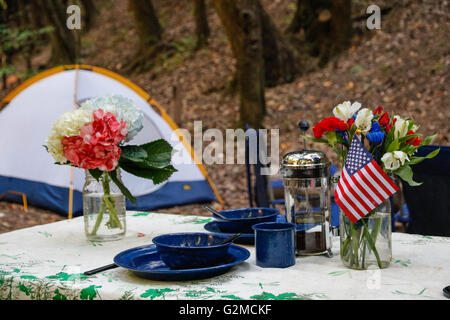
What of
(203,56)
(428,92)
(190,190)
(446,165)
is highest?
(203,56)

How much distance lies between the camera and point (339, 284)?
138cm

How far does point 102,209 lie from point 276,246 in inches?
29.9

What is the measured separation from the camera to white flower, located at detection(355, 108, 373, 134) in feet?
4.95

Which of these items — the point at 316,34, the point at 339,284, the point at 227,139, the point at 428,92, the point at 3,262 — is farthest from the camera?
the point at 316,34

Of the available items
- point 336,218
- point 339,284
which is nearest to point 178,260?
point 339,284

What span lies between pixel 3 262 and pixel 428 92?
6303mm

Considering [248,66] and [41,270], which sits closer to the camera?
[41,270]

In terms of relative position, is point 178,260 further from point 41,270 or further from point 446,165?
point 446,165

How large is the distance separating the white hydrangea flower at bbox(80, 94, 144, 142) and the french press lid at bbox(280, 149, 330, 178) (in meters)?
0.57

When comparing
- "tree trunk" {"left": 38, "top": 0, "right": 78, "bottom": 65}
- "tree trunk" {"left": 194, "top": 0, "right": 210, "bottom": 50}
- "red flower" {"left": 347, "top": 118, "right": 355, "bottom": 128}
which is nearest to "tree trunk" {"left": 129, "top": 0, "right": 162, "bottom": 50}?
"tree trunk" {"left": 194, "top": 0, "right": 210, "bottom": 50}

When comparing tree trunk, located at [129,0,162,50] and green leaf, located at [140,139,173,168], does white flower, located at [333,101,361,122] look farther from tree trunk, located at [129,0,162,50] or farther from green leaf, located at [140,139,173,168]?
tree trunk, located at [129,0,162,50]

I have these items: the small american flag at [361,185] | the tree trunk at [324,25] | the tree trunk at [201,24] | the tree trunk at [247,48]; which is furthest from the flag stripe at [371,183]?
the tree trunk at [201,24]

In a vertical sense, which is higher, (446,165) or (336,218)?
(446,165)

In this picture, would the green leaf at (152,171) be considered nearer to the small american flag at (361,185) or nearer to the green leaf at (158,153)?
the green leaf at (158,153)
